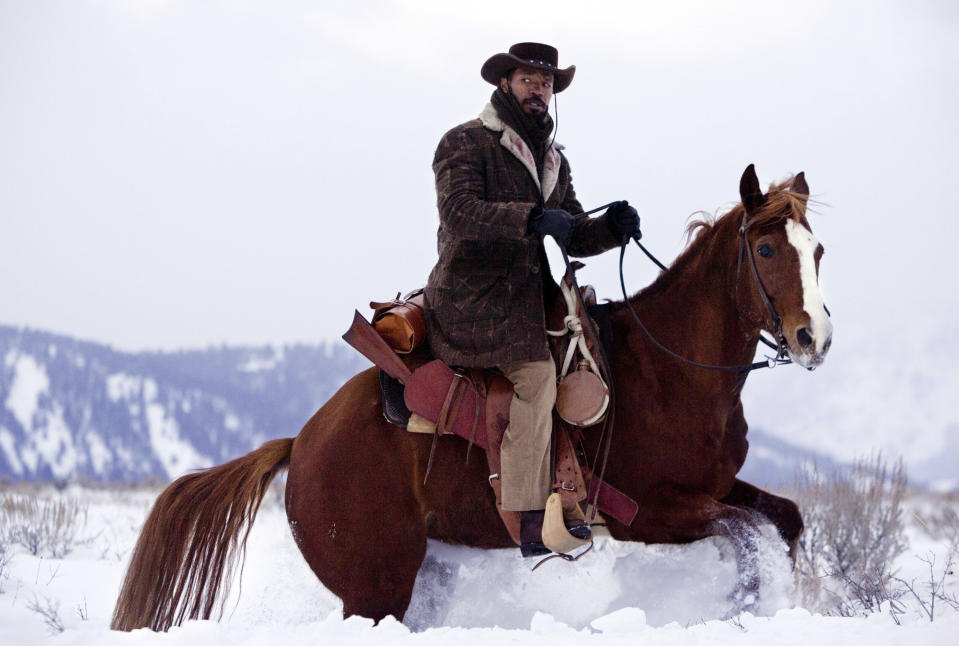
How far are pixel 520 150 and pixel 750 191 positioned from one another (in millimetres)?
1030

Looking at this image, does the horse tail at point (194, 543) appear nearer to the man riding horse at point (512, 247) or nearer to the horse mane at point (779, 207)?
the man riding horse at point (512, 247)

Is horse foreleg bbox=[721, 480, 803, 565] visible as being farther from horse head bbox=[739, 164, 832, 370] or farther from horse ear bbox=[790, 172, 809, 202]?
horse ear bbox=[790, 172, 809, 202]

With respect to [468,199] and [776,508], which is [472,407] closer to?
[468,199]

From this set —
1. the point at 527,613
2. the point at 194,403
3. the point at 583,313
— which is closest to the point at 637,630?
the point at 583,313

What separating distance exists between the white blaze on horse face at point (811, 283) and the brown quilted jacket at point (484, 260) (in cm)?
91

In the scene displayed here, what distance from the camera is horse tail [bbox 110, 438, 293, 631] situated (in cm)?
417

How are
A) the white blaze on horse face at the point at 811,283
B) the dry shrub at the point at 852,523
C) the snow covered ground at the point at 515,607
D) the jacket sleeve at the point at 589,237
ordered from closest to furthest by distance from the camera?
the snow covered ground at the point at 515,607 → the white blaze on horse face at the point at 811,283 → the jacket sleeve at the point at 589,237 → the dry shrub at the point at 852,523

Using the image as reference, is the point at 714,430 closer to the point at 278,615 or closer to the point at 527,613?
the point at 527,613

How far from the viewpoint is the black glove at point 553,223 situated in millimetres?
3531

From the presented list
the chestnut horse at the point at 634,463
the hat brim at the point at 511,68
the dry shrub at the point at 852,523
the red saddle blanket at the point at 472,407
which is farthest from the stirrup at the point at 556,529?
the dry shrub at the point at 852,523

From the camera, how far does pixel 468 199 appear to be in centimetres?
369

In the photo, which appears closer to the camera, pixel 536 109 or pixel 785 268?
pixel 785 268

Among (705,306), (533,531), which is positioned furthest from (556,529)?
(705,306)

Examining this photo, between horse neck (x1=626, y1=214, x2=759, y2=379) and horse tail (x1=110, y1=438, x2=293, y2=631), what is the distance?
1989 mm
